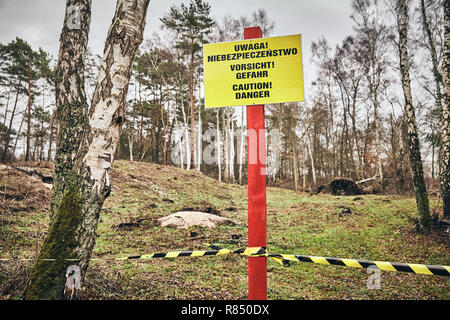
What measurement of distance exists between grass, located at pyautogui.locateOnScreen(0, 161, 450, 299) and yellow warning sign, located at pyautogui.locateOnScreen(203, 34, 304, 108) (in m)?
2.84

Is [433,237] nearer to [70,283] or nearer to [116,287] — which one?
[116,287]

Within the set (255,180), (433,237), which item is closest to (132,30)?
(255,180)

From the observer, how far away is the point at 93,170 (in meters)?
2.84

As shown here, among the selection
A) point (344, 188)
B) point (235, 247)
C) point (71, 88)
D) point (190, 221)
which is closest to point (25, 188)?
point (190, 221)

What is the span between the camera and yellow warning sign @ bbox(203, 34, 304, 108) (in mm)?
2498

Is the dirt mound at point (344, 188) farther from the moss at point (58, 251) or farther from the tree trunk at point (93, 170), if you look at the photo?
the moss at point (58, 251)

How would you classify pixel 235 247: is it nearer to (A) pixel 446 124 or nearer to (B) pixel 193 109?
(A) pixel 446 124

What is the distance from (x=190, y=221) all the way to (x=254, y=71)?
Answer: 6.09 metres

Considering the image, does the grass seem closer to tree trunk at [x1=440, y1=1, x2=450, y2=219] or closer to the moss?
the moss

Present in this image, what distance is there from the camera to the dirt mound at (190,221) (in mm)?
7543

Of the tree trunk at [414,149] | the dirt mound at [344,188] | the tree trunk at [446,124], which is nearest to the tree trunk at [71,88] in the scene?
A: the tree trunk at [414,149]

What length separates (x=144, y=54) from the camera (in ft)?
75.7

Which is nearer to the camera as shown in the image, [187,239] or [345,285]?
[345,285]

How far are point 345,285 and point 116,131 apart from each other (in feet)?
15.0
